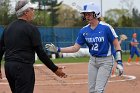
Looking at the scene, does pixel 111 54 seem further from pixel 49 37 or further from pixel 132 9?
pixel 132 9

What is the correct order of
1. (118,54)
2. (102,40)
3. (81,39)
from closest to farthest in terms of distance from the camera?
(102,40)
(118,54)
(81,39)

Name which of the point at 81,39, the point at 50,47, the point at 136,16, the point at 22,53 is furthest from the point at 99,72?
the point at 136,16

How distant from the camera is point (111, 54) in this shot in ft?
27.3

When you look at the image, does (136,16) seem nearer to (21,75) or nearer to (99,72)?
(99,72)

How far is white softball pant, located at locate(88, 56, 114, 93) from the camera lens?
8109mm

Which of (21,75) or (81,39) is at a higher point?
(81,39)

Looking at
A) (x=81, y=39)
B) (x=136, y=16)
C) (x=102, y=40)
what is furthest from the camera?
(x=136, y=16)

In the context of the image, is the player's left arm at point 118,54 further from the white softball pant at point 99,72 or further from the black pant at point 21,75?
the black pant at point 21,75

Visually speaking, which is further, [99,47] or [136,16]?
[136,16]

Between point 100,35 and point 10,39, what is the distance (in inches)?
88.7

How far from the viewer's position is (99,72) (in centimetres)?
823

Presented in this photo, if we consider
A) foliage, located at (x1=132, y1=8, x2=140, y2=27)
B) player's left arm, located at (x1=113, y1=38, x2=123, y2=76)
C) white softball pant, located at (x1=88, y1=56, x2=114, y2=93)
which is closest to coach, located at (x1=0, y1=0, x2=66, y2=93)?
white softball pant, located at (x1=88, y1=56, x2=114, y2=93)

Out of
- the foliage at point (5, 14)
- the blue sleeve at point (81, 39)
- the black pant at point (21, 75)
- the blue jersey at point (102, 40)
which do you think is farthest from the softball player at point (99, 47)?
the foliage at point (5, 14)

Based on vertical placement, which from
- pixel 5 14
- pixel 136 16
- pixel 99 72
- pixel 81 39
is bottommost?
pixel 136 16
